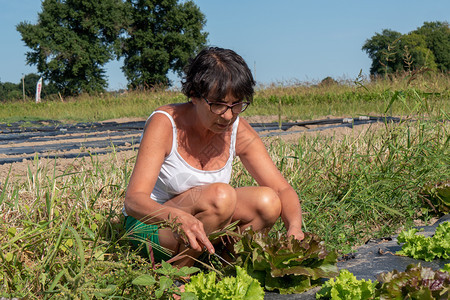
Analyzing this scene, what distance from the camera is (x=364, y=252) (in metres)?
2.73

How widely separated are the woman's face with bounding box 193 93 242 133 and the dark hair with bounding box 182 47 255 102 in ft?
0.07

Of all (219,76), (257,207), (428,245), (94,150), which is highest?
(219,76)

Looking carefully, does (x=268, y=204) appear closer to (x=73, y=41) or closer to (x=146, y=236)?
(x=146, y=236)

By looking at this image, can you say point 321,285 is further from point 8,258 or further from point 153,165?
point 8,258

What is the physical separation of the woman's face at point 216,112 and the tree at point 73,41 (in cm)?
3418

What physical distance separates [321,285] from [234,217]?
1.99 feet

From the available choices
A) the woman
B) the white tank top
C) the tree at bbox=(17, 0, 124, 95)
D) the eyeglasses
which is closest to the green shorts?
the woman

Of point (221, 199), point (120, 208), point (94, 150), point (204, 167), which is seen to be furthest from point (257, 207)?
point (94, 150)

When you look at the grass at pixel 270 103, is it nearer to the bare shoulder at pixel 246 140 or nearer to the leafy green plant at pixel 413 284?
the bare shoulder at pixel 246 140

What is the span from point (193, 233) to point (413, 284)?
35.1 inches

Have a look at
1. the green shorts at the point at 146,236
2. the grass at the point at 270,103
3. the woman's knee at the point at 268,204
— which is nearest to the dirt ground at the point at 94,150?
the green shorts at the point at 146,236

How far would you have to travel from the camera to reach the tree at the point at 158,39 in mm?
37688

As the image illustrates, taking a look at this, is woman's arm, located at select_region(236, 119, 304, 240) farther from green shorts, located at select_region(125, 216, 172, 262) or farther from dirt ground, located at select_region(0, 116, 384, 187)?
dirt ground, located at select_region(0, 116, 384, 187)

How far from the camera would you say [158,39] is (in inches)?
1512
